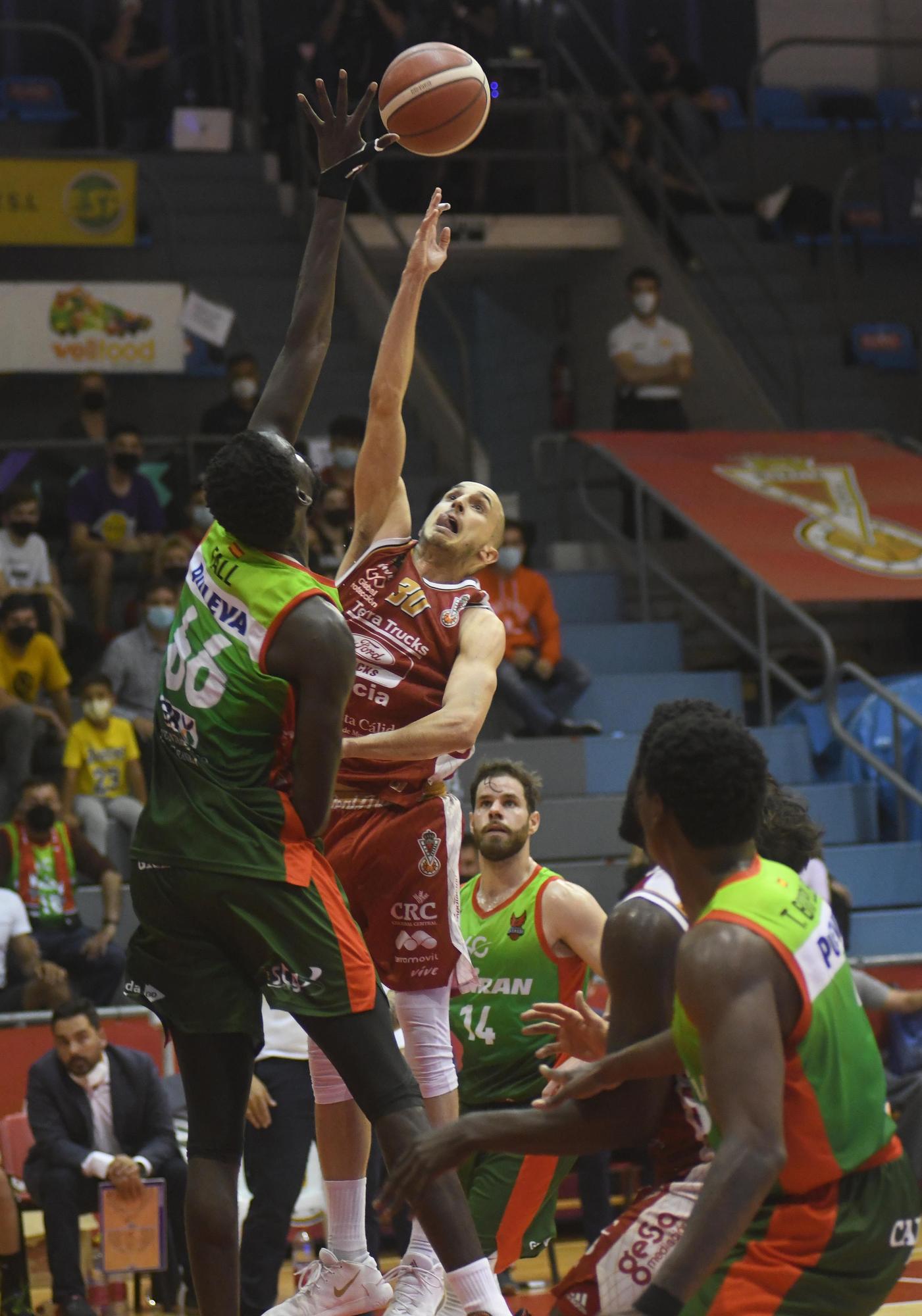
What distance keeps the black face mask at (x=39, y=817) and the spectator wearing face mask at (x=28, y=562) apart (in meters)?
1.58

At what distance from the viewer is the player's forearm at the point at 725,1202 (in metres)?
2.80

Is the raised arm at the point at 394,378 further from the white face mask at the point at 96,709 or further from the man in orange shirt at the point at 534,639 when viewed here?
the man in orange shirt at the point at 534,639

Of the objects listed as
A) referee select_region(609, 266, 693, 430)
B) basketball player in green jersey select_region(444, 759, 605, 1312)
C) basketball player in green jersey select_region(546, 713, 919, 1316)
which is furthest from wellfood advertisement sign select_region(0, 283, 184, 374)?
basketball player in green jersey select_region(546, 713, 919, 1316)

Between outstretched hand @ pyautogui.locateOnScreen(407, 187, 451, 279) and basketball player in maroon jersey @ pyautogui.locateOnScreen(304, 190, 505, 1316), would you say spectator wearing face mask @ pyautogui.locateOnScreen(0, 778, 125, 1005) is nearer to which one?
basketball player in maroon jersey @ pyautogui.locateOnScreen(304, 190, 505, 1316)

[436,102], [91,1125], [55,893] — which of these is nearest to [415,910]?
[436,102]

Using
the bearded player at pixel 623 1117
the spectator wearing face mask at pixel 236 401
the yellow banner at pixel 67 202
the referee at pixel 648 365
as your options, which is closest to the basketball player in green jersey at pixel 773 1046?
the bearded player at pixel 623 1117

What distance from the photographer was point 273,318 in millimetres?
14523

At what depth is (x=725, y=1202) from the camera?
280cm

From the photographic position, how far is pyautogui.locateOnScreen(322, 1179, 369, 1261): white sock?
4.52m

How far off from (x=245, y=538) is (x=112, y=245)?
10448mm

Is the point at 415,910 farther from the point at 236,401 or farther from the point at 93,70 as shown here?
the point at 93,70

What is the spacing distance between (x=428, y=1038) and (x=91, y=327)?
904cm

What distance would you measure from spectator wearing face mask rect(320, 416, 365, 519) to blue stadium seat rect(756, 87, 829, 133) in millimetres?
6700

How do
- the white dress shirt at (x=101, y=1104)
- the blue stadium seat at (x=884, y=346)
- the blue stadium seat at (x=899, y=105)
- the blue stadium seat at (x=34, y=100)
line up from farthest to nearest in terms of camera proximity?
the blue stadium seat at (x=899, y=105) → the blue stadium seat at (x=884, y=346) → the blue stadium seat at (x=34, y=100) → the white dress shirt at (x=101, y=1104)
